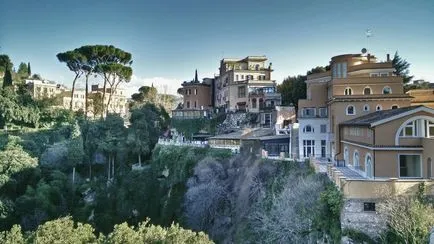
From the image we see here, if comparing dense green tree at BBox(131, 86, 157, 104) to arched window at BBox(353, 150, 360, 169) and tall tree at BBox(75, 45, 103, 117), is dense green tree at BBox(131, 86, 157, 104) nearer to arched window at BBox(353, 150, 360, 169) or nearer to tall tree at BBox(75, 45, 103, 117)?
tall tree at BBox(75, 45, 103, 117)

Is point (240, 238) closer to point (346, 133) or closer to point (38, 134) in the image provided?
point (346, 133)

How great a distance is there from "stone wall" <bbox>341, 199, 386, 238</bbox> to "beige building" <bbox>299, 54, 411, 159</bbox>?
44.0 feet

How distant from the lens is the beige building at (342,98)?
28.3m

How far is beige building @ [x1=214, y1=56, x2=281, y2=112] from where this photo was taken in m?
47.8

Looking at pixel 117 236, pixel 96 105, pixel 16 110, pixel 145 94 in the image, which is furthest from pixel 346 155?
pixel 145 94

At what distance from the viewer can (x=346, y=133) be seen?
27484mm

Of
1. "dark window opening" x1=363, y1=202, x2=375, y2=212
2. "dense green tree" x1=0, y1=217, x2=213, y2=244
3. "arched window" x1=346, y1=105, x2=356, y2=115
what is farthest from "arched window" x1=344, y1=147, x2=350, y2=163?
"dense green tree" x1=0, y1=217, x2=213, y2=244

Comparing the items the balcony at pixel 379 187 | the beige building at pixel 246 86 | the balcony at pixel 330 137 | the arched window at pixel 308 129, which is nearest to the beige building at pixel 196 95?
the beige building at pixel 246 86

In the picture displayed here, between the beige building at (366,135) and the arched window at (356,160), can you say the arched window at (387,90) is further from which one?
the arched window at (356,160)

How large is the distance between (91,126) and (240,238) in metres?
32.8

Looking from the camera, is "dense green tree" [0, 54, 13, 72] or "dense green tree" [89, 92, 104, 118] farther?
"dense green tree" [89, 92, 104, 118]

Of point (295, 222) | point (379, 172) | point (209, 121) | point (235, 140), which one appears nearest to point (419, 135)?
point (379, 172)

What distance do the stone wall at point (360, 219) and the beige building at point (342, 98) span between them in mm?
13414

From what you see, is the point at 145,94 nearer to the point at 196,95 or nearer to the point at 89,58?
the point at 196,95
